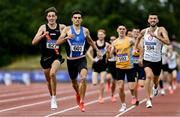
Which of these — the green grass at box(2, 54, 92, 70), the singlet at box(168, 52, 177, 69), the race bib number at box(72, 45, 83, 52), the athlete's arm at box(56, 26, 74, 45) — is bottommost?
the singlet at box(168, 52, 177, 69)

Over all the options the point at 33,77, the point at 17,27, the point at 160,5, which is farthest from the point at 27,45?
the point at 33,77

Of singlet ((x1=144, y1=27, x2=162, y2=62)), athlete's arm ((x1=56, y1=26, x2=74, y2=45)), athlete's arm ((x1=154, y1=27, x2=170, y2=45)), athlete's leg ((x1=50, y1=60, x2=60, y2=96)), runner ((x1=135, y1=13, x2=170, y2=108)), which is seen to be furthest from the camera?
singlet ((x1=144, y1=27, x2=162, y2=62))

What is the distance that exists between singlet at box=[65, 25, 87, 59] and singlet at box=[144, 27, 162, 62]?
6.38 feet

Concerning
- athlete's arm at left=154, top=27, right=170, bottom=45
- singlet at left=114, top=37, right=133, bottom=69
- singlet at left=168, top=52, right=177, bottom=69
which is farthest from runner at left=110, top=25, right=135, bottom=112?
singlet at left=168, top=52, right=177, bottom=69

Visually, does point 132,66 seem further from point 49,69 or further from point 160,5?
point 160,5

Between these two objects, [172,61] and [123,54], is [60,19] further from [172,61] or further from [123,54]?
[123,54]

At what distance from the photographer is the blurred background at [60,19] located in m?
69.5

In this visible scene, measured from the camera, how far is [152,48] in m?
16.6

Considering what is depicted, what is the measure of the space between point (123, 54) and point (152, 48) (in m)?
0.98

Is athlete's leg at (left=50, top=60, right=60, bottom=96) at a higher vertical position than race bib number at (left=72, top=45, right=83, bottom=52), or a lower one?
lower

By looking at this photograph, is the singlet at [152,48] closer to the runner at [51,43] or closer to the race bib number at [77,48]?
the race bib number at [77,48]

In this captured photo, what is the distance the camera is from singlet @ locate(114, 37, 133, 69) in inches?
678

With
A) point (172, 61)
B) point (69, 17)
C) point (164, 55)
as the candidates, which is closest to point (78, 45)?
point (164, 55)

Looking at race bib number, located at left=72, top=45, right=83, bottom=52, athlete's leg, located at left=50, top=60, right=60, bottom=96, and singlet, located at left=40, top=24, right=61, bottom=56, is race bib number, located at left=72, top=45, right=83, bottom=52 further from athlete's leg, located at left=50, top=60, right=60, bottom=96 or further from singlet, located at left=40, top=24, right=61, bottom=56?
athlete's leg, located at left=50, top=60, right=60, bottom=96
